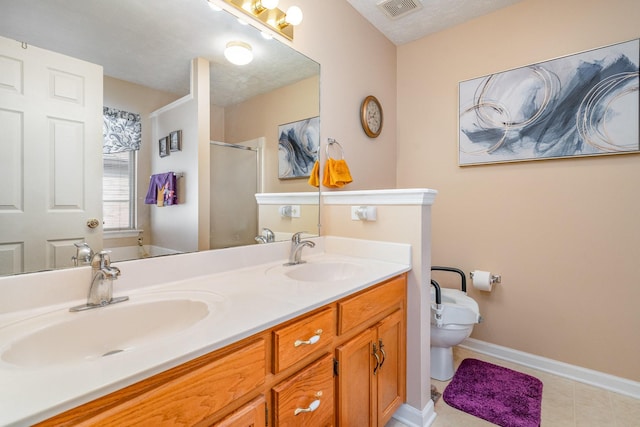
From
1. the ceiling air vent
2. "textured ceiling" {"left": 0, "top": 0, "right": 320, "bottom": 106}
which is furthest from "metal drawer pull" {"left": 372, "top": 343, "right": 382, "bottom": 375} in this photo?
the ceiling air vent

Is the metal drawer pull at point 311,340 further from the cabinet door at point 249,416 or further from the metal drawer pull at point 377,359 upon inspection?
the metal drawer pull at point 377,359

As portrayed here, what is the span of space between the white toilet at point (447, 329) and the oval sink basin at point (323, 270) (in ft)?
2.13

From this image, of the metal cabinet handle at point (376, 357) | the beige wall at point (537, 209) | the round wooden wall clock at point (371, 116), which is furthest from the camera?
the round wooden wall clock at point (371, 116)

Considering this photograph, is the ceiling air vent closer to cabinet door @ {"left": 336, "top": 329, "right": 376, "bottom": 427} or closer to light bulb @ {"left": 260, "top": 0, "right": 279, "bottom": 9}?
light bulb @ {"left": 260, "top": 0, "right": 279, "bottom": 9}

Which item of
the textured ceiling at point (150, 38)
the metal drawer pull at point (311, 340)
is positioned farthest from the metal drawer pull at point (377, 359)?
the textured ceiling at point (150, 38)

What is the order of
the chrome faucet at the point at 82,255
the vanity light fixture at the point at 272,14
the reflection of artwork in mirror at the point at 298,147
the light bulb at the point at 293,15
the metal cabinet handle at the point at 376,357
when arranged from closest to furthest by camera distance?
the chrome faucet at the point at 82,255 → the metal cabinet handle at the point at 376,357 → the vanity light fixture at the point at 272,14 → the light bulb at the point at 293,15 → the reflection of artwork in mirror at the point at 298,147

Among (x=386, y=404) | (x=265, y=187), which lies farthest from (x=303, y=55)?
(x=386, y=404)

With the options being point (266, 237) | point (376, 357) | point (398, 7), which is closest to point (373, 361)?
point (376, 357)

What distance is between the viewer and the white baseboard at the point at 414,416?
1468mm

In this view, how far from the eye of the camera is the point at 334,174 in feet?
5.91

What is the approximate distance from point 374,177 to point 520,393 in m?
1.64

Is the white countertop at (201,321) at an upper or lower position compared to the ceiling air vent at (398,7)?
lower

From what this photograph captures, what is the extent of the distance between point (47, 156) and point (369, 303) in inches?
47.1

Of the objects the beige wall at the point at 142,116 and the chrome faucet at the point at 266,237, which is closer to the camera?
the beige wall at the point at 142,116
